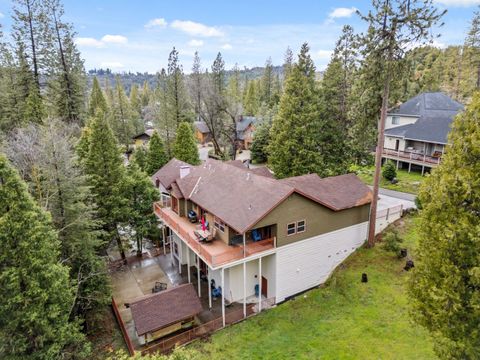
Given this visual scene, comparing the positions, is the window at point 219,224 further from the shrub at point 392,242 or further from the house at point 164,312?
the shrub at point 392,242

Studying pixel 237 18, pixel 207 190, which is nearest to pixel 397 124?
pixel 237 18

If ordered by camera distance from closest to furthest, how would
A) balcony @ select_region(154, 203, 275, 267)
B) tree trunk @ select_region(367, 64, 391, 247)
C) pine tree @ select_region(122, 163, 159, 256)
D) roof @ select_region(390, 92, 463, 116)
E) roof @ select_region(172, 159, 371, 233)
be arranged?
balcony @ select_region(154, 203, 275, 267) < roof @ select_region(172, 159, 371, 233) < tree trunk @ select_region(367, 64, 391, 247) < pine tree @ select_region(122, 163, 159, 256) < roof @ select_region(390, 92, 463, 116)

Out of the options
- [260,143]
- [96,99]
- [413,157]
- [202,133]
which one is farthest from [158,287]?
[202,133]

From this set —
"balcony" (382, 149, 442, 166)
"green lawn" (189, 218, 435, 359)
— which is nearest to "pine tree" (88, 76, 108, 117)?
"balcony" (382, 149, 442, 166)

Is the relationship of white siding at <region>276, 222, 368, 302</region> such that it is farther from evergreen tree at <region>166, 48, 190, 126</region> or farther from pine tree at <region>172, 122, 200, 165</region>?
evergreen tree at <region>166, 48, 190, 126</region>

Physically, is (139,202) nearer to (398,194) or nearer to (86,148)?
(86,148)
